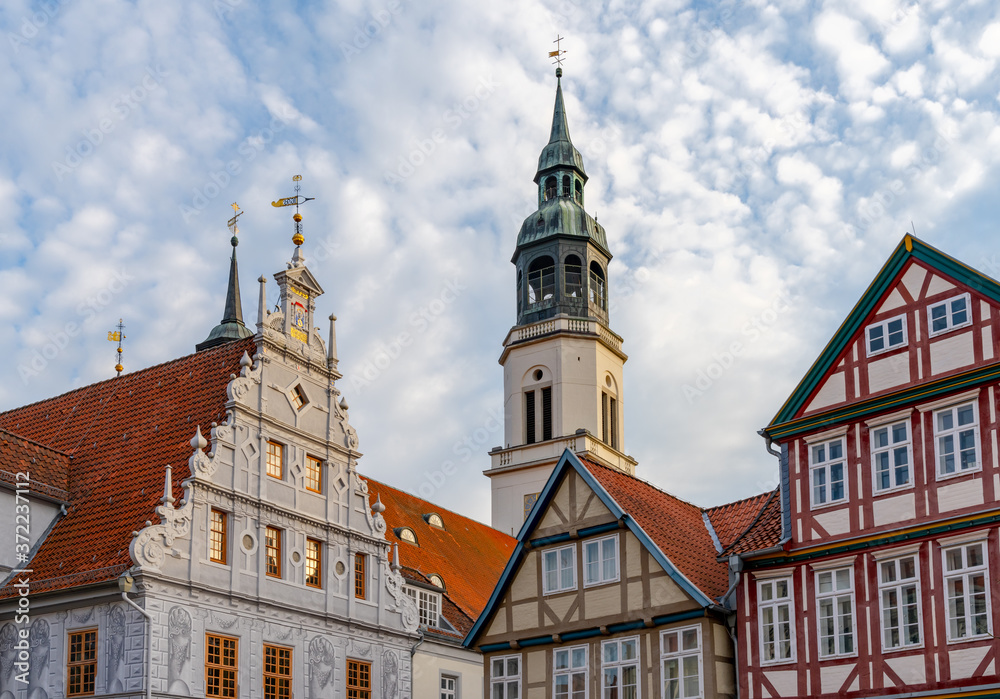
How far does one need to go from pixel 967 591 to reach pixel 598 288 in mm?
47556

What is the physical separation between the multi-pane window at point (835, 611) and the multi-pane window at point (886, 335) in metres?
4.92

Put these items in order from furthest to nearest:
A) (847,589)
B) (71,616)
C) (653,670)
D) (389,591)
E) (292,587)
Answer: (389,591), (292,587), (71,616), (653,670), (847,589)

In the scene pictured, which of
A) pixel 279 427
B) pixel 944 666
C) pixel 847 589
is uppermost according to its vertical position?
pixel 279 427

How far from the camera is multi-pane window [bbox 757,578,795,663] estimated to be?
95.3 ft

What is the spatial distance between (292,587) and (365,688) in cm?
447

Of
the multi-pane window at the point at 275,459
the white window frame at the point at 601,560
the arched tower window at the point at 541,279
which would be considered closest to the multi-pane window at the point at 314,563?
the multi-pane window at the point at 275,459

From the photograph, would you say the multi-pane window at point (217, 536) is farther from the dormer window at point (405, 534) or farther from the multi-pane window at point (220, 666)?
the dormer window at point (405, 534)

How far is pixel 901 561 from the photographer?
2750 centimetres

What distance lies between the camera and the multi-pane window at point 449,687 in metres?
44.2

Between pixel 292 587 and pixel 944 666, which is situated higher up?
pixel 292 587

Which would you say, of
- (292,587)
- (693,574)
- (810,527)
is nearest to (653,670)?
(693,574)

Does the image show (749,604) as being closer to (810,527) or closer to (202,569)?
(810,527)

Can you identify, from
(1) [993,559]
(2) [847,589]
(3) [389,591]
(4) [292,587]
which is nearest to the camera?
(1) [993,559]

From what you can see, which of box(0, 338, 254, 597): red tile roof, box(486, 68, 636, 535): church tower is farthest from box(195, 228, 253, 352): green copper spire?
box(0, 338, 254, 597): red tile roof
